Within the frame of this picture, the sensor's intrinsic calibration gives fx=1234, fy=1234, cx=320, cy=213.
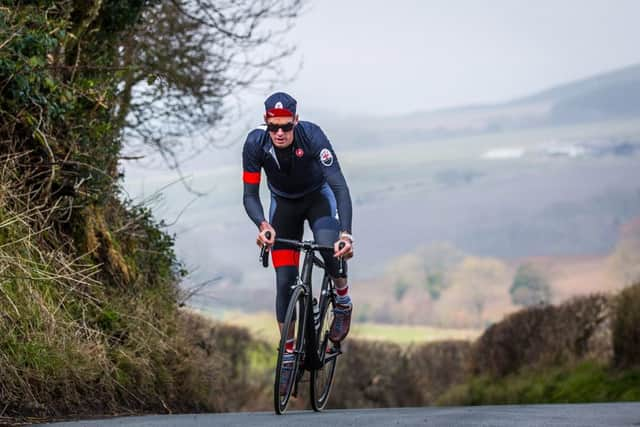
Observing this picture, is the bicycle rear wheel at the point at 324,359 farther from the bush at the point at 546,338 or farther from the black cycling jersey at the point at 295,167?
the bush at the point at 546,338

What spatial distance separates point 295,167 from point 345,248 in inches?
42.6

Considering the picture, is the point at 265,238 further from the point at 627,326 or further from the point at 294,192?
the point at 627,326

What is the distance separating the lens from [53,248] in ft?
38.4

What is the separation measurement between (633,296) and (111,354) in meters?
13.4

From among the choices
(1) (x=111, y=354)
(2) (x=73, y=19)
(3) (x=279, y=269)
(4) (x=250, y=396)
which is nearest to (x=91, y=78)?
(2) (x=73, y=19)

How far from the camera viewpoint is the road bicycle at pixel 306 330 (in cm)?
957

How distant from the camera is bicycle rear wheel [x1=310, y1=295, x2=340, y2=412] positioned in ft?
34.7

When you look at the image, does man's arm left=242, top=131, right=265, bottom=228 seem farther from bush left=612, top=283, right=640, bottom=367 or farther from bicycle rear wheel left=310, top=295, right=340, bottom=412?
bush left=612, top=283, right=640, bottom=367

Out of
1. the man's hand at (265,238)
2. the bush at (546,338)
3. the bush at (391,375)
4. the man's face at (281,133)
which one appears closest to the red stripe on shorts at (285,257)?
the man's hand at (265,238)

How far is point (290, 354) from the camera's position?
973 centimetres

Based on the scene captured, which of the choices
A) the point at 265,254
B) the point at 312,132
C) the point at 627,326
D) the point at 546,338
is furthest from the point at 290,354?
the point at 546,338

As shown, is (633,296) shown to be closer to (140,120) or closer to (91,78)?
(140,120)

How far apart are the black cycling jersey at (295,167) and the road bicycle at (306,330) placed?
419 mm

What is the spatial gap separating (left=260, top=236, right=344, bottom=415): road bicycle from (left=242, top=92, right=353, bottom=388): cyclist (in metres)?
0.10
